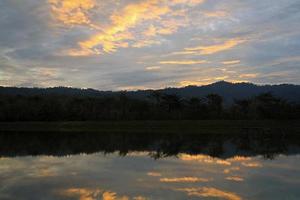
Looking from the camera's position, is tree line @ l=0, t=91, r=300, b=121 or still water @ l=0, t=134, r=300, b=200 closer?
still water @ l=0, t=134, r=300, b=200

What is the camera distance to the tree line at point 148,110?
2724 inches

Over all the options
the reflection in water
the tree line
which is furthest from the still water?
the tree line

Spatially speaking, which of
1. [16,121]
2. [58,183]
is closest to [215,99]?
[16,121]

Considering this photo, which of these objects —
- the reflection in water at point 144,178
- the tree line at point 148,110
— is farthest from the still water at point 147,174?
the tree line at point 148,110

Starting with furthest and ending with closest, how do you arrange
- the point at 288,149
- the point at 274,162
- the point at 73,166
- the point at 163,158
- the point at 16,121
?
the point at 16,121, the point at 288,149, the point at 163,158, the point at 274,162, the point at 73,166

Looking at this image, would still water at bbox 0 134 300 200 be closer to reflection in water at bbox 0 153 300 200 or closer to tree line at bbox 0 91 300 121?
reflection in water at bbox 0 153 300 200

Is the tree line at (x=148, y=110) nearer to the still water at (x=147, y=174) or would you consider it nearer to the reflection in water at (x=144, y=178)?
the still water at (x=147, y=174)

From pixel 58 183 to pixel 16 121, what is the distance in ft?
202

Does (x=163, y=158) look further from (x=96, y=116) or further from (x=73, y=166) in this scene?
(x=96, y=116)

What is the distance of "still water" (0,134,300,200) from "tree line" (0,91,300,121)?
40854mm

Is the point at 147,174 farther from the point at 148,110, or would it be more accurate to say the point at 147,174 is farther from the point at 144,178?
the point at 148,110

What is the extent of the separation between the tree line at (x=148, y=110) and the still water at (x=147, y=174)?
4085 centimetres

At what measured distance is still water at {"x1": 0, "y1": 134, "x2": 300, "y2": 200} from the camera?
42.9ft

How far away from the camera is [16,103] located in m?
80.1
